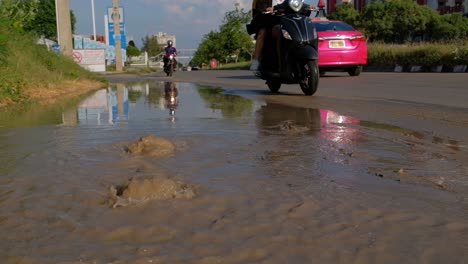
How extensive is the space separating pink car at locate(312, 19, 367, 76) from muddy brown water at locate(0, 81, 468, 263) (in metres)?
7.93

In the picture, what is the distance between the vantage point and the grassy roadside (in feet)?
25.7

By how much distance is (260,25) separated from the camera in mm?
8930

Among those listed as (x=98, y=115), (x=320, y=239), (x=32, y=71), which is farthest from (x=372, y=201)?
(x=32, y=71)

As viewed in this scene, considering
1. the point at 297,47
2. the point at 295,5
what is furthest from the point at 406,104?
the point at 295,5

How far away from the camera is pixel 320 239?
188cm

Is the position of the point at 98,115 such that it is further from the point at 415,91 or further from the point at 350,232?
the point at 415,91

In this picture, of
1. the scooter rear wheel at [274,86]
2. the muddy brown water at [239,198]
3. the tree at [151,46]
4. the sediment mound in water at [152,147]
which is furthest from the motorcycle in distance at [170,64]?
the tree at [151,46]

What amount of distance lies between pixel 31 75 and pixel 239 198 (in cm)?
819

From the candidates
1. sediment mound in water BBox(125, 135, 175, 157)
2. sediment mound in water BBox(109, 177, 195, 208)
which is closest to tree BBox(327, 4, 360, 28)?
sediment mound in water BBox(125, 135, 175, 157)

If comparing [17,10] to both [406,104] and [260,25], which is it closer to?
[260,25]

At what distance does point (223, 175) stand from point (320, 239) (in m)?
1.04

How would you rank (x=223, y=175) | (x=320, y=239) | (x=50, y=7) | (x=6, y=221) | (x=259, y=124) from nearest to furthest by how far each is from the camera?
(x=320, y=239), (x=6, y=221), (x=223, y=175), (x=259, y=124), (x=50, y=7)

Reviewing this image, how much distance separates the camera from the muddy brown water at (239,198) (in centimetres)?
180

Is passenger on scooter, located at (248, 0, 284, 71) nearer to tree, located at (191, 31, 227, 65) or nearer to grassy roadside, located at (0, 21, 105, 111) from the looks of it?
grassy roadside, located at (0, 21, 105, 111)
